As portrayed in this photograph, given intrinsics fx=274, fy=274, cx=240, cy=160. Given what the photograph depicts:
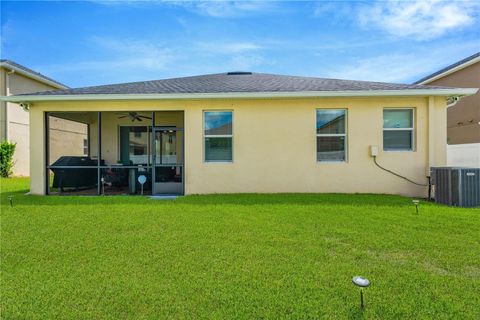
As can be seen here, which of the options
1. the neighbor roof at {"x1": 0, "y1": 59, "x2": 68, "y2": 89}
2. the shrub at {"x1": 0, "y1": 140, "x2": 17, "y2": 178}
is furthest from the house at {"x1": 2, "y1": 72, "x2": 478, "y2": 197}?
the neighbor roof at {"x1": 0, "y1": 59, "x2": 68, "y2": 89}

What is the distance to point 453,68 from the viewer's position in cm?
1406

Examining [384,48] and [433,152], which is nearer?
[433,152]

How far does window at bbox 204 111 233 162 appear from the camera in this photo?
331 inches

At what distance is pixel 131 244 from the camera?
398 cm

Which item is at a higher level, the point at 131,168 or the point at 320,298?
the point at 131,168

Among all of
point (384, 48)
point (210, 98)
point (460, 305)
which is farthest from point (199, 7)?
point (460, 305)

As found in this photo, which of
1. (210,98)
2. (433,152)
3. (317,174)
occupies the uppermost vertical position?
(210,98)

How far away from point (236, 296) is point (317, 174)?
248 inches

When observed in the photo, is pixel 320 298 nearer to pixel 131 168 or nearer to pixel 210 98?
pixel 210 98

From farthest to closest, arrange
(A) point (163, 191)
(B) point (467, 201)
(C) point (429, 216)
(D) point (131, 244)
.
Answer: (A) point (163, 191) < (B) point (467, 201) < (C) point (429, 216) < (D) point (131, 244)

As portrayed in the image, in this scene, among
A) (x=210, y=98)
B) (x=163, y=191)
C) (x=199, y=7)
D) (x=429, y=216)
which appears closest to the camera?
(x=429, y=216)

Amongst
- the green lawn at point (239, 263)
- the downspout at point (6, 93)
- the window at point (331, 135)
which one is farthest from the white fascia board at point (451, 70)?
the downspout at point (6, 93)

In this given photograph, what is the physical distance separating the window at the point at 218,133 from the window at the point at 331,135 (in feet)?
8.98

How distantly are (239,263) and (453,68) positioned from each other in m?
16.5
